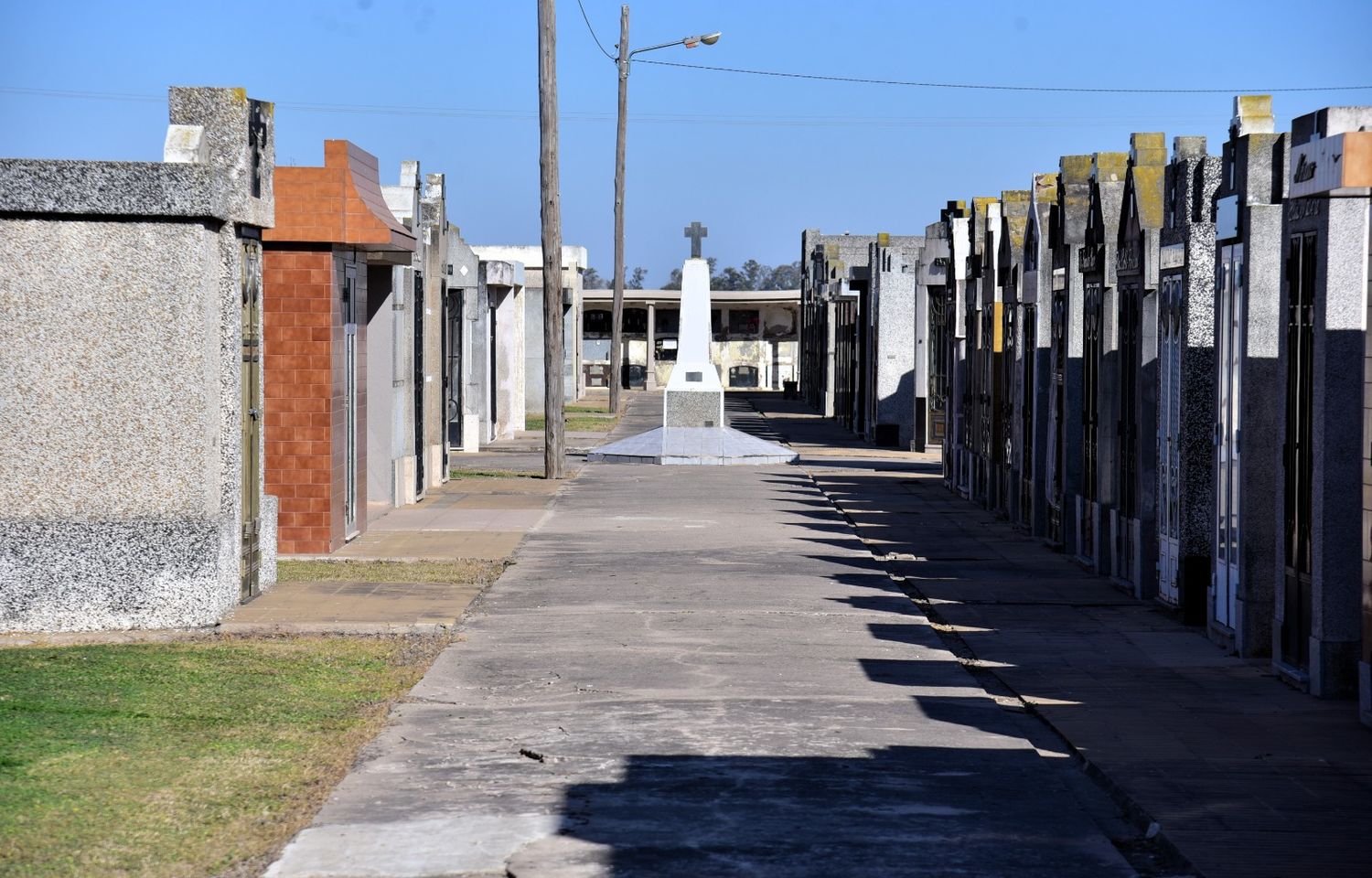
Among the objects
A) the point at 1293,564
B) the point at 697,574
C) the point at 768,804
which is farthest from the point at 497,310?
the point at 768,804

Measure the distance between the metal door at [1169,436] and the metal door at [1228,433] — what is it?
39.4 inches

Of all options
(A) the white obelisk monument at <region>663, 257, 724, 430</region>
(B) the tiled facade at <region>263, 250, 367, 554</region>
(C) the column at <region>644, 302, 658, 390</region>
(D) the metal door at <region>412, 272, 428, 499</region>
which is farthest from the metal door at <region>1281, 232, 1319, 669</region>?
→ (C) the column at <region>644, 302, 658, 390</region>

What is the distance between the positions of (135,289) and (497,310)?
79.6 ft

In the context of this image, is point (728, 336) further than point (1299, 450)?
Yes

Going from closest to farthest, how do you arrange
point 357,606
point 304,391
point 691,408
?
point 357,606
point 304,391
point 691,408

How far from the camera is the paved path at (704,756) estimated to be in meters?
6.21

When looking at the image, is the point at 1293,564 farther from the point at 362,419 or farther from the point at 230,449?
the point at 362,419

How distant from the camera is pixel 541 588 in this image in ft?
43.8

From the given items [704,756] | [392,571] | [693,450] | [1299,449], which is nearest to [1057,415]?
[392,571]

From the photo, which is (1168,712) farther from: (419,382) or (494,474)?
(494,474)

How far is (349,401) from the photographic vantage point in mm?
16188

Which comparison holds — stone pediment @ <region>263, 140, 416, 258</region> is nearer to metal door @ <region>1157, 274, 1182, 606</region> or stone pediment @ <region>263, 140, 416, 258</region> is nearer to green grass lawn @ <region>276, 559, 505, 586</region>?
green grass lawn @ <region>276, 559, 505, 586</region>

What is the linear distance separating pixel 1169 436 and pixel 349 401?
24.8 ft

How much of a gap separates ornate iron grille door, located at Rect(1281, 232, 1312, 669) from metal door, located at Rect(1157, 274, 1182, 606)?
227cm
